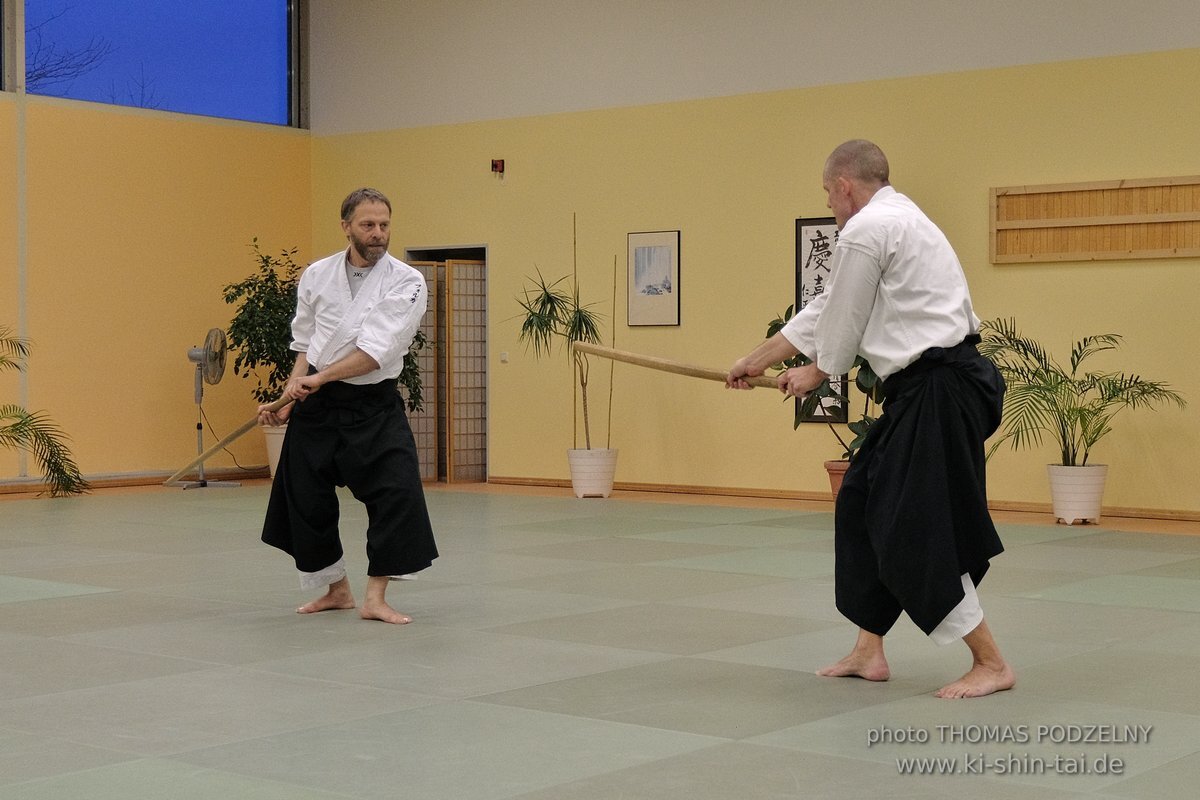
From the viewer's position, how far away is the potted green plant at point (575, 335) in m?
11.6

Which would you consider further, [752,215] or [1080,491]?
[752,215]

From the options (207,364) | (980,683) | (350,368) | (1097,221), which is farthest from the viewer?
(207,364)

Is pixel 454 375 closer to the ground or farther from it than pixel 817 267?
closer to the ground

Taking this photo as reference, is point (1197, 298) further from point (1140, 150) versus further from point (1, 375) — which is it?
point (1, 375)

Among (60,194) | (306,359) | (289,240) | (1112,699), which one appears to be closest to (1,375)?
(60,194)

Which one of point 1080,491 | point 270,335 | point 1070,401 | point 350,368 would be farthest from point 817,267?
point 350,368

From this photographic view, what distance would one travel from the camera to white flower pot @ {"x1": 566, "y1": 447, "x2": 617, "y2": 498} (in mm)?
11586

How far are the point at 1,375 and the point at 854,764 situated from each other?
9.81m

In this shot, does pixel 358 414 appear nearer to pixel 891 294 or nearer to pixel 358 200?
pixel 358 200

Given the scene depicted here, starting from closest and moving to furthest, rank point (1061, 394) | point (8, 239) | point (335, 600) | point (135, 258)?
point (335, 600) < point (1061, 394) < point (8, 239) < point (135, 258)

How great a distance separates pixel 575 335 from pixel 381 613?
607 centimetres

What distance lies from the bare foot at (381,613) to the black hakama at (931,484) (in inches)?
79.2

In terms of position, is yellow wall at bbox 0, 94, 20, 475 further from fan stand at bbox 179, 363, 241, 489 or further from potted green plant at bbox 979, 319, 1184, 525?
potted green plant at bbox 979, 319, 1184, 525

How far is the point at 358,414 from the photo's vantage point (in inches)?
225
